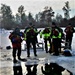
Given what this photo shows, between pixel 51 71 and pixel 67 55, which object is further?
pixel 67 55

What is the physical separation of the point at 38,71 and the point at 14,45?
2.89m

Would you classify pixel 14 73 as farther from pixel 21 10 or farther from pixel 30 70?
pixel 21 10

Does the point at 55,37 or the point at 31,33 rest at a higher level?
the point at 31,33

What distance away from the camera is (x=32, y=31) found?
1278 cm

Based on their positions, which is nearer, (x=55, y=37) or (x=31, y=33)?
(x=31, y=33)

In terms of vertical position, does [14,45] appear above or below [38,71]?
above

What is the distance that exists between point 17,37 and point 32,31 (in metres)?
1.38

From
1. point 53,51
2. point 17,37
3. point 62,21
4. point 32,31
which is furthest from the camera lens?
point 62,21

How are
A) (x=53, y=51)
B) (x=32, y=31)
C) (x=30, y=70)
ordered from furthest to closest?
(x=53, y=51) → (x=32, y=31) → (x=30, y=70)

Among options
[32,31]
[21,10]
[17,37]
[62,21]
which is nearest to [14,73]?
[17,37]

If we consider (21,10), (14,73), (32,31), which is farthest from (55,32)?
(21,10)

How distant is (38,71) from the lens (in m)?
9.11

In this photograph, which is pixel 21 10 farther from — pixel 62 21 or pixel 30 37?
pixel 30 37

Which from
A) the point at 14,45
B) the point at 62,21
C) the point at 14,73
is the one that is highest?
the point at 62,21
